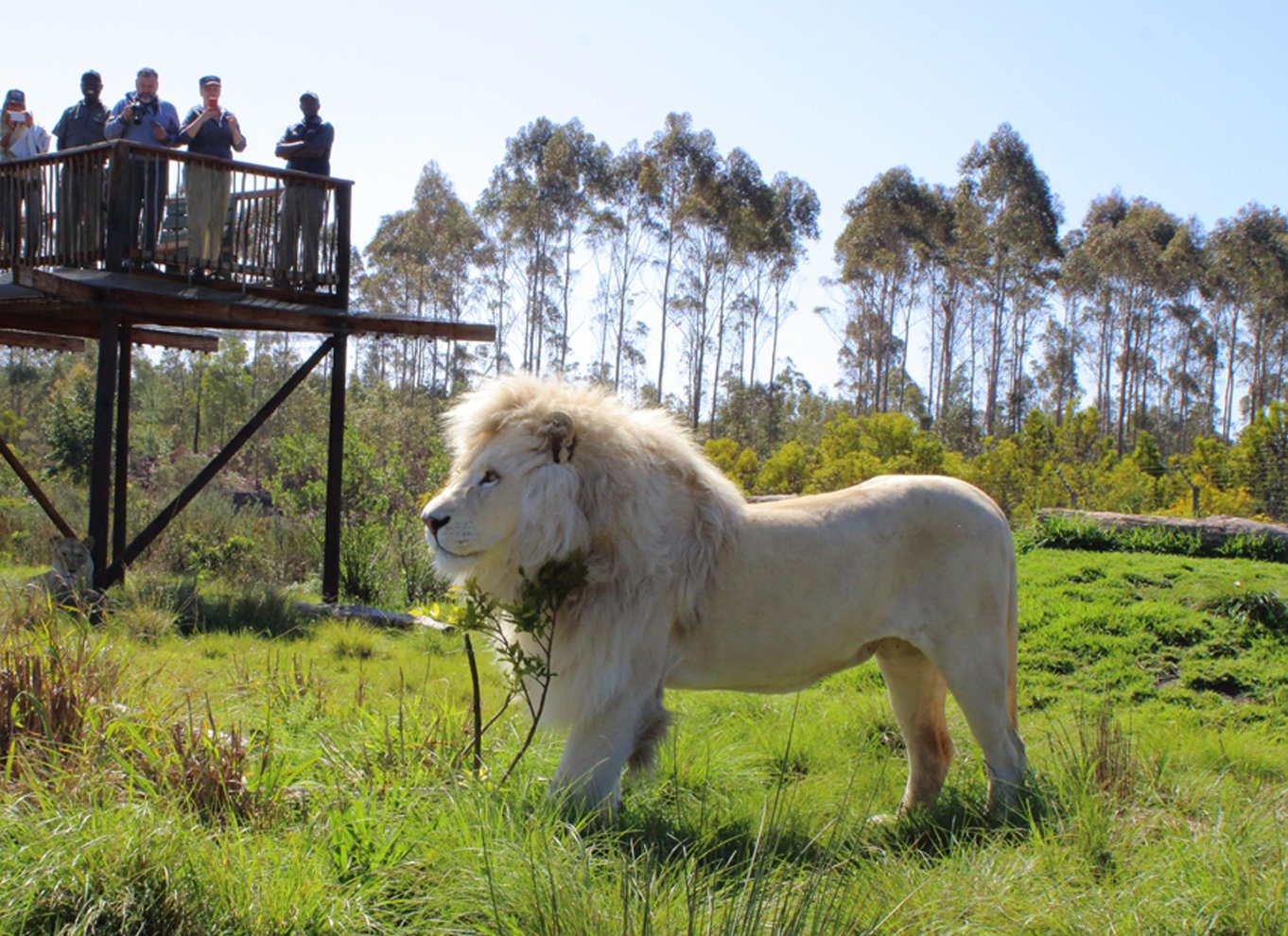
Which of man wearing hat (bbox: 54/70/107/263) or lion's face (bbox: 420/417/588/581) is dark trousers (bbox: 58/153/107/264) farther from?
lion's face (bbox: 420/417/588/581)

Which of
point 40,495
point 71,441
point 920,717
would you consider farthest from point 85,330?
point 71,441

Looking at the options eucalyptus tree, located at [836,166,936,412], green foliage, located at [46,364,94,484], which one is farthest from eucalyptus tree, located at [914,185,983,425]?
green foliage, located at [46,364,94,484]

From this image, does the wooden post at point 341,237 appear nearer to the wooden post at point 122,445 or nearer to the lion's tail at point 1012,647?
the wooden post at point 122,445

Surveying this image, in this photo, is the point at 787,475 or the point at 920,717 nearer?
the point at 920,717

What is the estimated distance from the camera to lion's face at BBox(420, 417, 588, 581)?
4.02m

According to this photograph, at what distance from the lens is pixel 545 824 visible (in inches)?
144

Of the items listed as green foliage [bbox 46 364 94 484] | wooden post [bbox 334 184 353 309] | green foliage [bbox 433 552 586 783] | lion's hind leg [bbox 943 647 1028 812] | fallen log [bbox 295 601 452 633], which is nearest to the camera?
green foliage [bbox 433 552 586 783]

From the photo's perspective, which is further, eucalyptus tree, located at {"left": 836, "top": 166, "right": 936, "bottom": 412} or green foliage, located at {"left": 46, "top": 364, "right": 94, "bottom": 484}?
eucalyptus tree, located at {"left": 836, "top": 166, "right": 936, "bottom": 412}

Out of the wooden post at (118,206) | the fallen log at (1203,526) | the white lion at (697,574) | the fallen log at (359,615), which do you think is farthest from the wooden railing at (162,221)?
the fallen log at (1203,526)

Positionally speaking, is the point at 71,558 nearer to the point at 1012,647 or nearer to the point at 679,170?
the point at 1012,647

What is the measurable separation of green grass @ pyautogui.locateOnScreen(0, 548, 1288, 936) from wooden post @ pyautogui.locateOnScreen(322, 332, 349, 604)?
3.82 m

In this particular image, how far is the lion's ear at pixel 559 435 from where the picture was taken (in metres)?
4.27

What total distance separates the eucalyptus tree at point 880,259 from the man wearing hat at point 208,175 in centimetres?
3623

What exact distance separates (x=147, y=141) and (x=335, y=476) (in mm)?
3482
